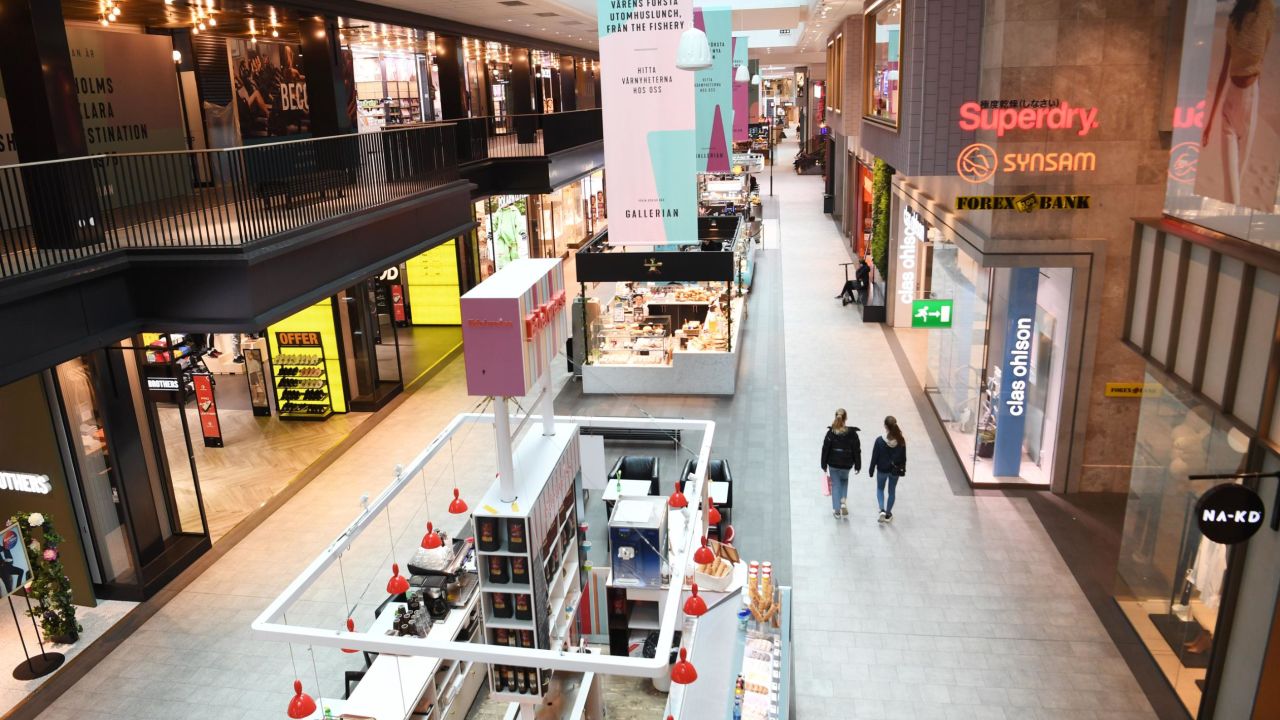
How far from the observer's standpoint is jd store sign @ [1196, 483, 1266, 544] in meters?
5.41

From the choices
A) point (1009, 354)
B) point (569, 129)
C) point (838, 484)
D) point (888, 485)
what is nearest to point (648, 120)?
point (838, 484)

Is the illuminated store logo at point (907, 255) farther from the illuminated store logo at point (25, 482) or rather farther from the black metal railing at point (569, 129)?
the illuminated store logo at point (25, 482)

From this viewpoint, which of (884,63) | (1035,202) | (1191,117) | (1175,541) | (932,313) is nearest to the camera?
(1191,117)

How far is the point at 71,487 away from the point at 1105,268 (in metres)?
12.3

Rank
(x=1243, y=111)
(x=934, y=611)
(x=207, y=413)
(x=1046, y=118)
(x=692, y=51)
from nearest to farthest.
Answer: (x=1243, y=111)
(x=692, y=51)
(x=934, y=611)
(x=1046, y=118)
(x=207, y=413)

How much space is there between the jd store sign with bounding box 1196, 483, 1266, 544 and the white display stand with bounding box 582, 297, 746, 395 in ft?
32.8

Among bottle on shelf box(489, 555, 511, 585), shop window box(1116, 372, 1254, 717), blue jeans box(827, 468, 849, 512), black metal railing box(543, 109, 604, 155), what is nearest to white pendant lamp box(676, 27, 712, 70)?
bottle on shelf box(489, 555, 511, 585)

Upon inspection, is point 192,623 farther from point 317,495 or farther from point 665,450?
point 665,450

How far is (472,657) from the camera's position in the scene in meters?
4.72

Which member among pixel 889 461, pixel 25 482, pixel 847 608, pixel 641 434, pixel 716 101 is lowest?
pixel 847 608

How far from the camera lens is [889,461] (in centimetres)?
1016

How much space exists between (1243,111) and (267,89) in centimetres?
1560

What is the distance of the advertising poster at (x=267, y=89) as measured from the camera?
15.3m

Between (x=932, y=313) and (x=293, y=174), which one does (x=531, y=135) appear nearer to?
(x=293, y=174)
